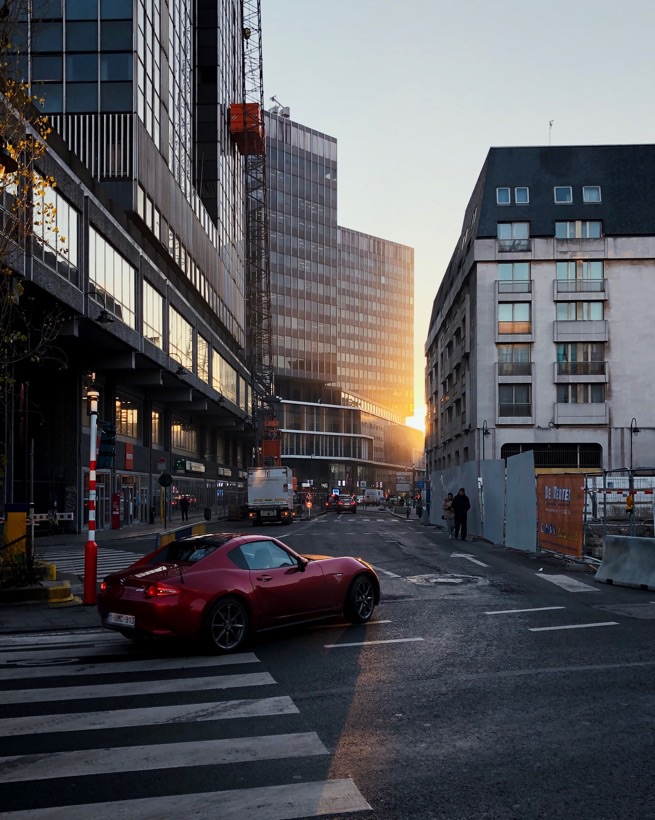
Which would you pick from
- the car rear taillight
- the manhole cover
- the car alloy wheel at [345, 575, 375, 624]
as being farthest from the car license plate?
the manhole cover

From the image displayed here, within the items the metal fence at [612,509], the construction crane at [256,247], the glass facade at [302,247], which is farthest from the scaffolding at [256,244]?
the metal fence at [612,509]

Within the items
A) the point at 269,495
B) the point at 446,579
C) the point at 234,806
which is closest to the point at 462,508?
the point at 446,579

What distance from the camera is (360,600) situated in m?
11.4

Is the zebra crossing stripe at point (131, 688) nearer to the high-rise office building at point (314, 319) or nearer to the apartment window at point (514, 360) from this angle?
the apartment window at point (514, 360)

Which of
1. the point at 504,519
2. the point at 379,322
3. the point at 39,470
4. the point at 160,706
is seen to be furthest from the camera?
the point at 379,322

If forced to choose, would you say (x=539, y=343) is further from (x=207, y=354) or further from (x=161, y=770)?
(x=161, y=770)

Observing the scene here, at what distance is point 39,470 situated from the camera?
3519 cm

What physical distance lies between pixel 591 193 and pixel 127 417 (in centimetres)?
3469

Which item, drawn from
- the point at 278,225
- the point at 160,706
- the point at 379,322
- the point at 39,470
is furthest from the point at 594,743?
the point at 379,322

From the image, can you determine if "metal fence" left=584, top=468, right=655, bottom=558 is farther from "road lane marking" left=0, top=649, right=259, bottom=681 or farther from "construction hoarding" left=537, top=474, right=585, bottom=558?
"road lane marking" left=0, top=649, right=259, bottom=681

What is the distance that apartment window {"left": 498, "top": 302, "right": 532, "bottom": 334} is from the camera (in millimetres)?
56312

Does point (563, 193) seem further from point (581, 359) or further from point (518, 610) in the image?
point (518, 610)

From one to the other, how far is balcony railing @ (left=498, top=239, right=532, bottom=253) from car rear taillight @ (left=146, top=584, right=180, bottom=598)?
50.8m

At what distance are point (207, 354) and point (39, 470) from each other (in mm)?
22976
